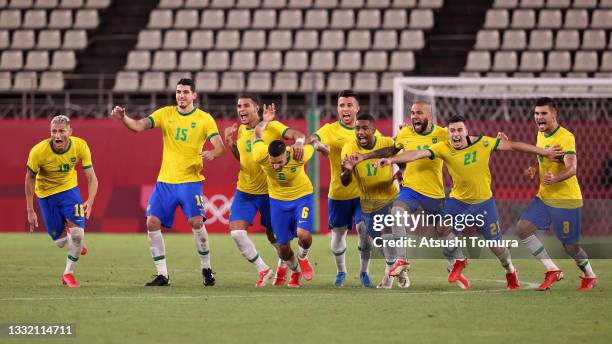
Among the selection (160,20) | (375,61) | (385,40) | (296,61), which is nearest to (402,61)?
(375,61)

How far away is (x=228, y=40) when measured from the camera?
2802cm

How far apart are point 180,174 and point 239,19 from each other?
633 inches

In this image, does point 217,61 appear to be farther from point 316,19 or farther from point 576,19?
point 576,19

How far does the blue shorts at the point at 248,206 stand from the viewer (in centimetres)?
1326

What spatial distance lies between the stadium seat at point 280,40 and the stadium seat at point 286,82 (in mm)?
1473

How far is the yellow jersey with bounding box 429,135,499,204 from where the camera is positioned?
12.3 meters

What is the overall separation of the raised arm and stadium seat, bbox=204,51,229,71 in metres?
14.4

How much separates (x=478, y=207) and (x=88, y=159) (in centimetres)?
446

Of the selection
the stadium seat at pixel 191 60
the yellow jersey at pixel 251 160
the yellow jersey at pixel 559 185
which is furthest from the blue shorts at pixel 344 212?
the stadium seat at pixel 191 60

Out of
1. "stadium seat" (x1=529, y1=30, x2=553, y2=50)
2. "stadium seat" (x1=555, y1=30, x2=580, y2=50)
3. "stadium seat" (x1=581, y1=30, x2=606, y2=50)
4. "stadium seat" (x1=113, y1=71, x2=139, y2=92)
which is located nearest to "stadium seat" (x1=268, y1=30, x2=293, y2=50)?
"stadium seat" (x1=113, y1=71, x2=139, y2=92)

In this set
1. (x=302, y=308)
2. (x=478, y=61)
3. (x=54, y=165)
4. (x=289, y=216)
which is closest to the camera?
(x=302, y=308)

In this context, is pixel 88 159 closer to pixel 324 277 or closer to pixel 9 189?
pixel 324 277

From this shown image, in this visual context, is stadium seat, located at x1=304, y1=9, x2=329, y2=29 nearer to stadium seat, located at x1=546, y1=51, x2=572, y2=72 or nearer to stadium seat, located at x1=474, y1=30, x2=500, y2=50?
stadium seat, located at x1=474, y1=30, x2=500, y2=50

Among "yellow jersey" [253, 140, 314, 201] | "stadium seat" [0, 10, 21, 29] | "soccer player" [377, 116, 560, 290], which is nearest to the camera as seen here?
"soccer player" [377, 116, 560, 290]
